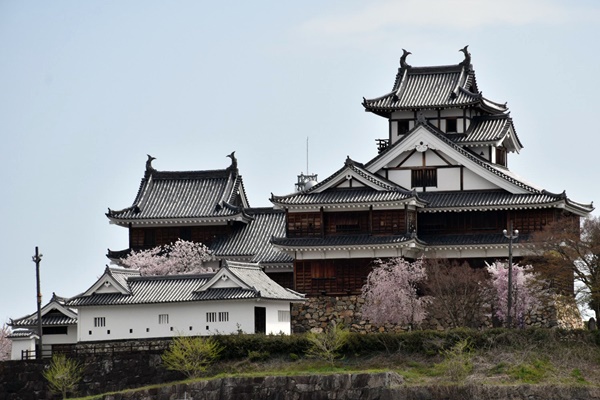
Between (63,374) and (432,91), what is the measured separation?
27.0 metres

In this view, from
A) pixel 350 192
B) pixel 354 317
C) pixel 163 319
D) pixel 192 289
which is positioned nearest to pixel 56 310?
pixel 163 319

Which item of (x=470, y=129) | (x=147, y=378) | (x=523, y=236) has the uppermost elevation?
(x=470, y=129)

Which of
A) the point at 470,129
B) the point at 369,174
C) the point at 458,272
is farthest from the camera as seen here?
the point at 470,129

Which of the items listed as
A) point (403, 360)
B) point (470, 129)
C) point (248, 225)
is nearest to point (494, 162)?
point (470, 129)

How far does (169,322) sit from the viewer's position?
72438 millimetres

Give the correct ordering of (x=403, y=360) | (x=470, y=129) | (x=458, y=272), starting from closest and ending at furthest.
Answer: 1. (x=403, y=360)
2. (x=458, y=272)
3. (x=470, y=129)

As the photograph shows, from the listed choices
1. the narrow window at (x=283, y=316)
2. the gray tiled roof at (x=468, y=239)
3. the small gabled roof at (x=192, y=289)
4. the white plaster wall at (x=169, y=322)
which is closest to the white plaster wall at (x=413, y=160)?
the gray tiled roof at (x=468, y=239)

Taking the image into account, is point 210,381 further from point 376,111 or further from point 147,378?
point 376,111

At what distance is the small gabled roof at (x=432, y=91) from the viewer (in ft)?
274

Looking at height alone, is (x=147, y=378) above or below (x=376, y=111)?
below

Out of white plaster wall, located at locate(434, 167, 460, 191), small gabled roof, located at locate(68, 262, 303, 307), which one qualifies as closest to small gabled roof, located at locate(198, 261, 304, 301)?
small gabled roof, located at locate(68, 262, 303, 307)

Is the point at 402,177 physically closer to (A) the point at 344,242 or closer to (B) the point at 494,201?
(B) the point at 494,201

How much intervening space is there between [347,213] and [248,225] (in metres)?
9.28

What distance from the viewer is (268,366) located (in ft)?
218
